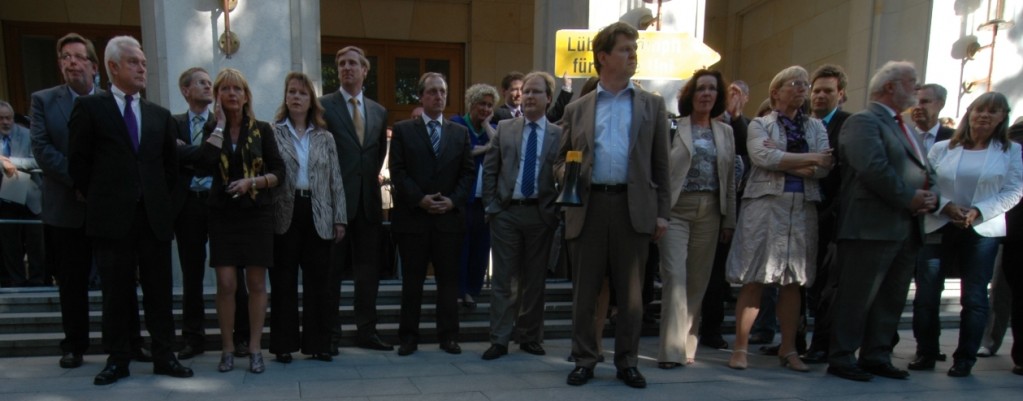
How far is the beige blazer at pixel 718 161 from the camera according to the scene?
4.24m

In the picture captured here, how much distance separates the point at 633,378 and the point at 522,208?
4.59ft

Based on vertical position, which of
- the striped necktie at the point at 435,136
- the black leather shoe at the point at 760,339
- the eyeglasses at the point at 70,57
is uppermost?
the eyeglasses at the point at 70,57

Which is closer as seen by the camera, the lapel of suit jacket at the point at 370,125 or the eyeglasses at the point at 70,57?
the eyeglasses at the point at 70,57

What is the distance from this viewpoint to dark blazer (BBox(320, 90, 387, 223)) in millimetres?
4547

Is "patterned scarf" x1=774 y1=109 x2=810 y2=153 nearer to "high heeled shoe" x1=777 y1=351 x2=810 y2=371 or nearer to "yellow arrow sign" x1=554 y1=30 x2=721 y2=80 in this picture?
"high heeled shoe" x1=777 y1=351 x2=810 y2=371

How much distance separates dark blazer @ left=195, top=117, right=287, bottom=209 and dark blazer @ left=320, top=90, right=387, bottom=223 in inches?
20.1

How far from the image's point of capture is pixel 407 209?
466 centimetres

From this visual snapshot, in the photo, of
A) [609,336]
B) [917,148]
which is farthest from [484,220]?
[917,148]

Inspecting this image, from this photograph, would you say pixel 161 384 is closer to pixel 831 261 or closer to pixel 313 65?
pixel 313 65

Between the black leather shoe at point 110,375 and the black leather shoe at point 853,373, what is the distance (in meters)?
4.49

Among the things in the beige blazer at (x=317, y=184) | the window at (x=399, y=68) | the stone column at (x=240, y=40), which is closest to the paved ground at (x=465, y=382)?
the beige blazer at (x=317, y=184)

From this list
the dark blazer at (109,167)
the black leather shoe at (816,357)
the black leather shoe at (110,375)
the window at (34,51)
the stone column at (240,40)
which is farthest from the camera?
the window at (34,51)

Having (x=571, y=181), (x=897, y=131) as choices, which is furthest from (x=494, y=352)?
(x=897, y=131)

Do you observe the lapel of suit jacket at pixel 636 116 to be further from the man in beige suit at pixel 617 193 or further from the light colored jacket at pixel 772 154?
the light colored jacket at pixel 772 154
